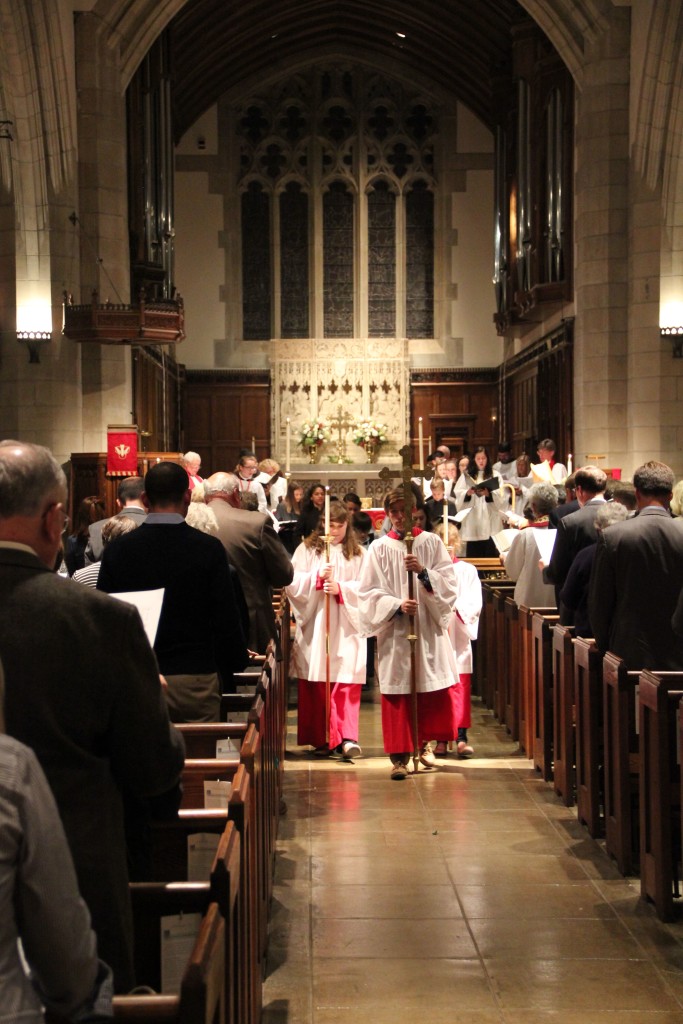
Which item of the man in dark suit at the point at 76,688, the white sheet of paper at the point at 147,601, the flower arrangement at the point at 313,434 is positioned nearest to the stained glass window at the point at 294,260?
the flower arrangement at the point at 313,434

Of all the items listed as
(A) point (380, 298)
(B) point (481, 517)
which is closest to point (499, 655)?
(B) point (481, 517)

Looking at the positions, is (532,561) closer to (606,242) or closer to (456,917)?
(456,917)

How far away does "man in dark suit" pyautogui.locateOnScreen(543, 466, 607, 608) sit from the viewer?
6.55 metres

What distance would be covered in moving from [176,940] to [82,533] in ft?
20.4

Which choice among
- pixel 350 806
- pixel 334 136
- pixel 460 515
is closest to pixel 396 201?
pixel 334 136

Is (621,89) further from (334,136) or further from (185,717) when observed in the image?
(185,717)

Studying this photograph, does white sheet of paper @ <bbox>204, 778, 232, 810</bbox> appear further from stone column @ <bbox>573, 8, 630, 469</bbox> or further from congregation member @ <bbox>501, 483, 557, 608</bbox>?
stone column @ <bbox>573, 8, 630, 469</bbox>

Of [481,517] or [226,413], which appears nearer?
[481,517]

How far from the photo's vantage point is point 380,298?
23516 mm

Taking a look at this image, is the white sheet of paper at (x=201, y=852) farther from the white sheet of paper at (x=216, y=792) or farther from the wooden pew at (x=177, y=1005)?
the wooden pew at (x=177, y=1005)

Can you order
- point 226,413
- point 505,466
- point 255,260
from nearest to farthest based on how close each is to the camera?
point 505,466 < point 226,413 < point 255,260

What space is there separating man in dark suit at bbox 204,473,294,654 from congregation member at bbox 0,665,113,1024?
4702 millimetres

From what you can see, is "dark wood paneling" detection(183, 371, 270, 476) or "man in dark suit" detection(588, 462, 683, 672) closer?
"man in dark suit" detection(588, 462, 683, 672)

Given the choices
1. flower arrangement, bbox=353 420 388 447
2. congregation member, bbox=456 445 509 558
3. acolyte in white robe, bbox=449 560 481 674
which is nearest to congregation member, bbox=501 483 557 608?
acolyte in white robe, bbox=449 560 481 674
